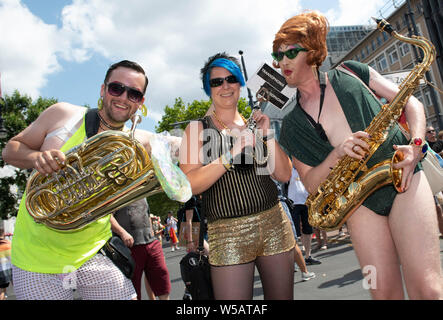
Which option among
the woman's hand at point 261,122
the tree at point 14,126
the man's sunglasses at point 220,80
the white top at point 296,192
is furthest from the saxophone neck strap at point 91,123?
the tree at point 14,126

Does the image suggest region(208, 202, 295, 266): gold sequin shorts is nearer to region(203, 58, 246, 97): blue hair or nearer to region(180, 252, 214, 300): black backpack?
region(180, 252, 214, 300): black backpack

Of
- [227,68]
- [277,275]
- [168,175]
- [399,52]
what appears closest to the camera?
[168,175]

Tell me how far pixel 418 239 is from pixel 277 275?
1004 millimetres

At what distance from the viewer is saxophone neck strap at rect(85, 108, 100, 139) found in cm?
271

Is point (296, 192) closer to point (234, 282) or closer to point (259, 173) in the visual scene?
point (259, 173)

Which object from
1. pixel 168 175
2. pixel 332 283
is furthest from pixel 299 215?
pixel 168 175

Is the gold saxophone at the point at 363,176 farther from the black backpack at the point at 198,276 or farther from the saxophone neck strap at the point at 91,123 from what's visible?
the saxophone neck strap at the point at 91,123

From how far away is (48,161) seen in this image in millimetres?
2393

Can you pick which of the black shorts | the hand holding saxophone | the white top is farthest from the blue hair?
the black shorts

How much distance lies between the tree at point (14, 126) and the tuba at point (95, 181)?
80.4 feet

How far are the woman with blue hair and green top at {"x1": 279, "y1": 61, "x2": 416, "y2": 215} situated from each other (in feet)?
0.79
